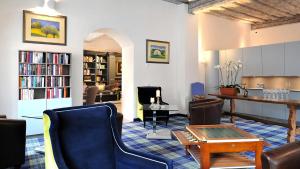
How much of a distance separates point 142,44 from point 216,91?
123 inches

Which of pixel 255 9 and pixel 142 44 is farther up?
pixel 255 9

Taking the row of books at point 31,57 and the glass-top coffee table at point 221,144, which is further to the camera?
the row of books at point 31,57

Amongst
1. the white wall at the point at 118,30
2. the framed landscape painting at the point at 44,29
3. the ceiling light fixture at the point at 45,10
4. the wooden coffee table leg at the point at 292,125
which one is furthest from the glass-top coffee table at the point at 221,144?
the ceiling light fixture at the point at 45,10

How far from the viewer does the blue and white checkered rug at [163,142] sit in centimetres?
345

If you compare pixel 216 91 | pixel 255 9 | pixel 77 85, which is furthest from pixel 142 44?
pixel 255 9

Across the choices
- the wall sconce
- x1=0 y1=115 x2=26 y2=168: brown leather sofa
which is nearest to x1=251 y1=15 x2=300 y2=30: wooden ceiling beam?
the wall sconce

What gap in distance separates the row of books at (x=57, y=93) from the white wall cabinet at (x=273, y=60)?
5504 millimetres

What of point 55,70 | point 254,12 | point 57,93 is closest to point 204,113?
point 57,93

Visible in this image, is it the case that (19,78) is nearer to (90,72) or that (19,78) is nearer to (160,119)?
(160,119)

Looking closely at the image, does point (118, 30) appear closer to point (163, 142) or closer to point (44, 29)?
point (44, 29)

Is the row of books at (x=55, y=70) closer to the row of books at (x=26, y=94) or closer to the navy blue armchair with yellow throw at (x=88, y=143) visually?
the row of books at (x=26, y=94)

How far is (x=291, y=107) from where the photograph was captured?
14.6 feet

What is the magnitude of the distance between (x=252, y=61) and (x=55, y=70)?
5591mm

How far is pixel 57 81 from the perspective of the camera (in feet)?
16.5
